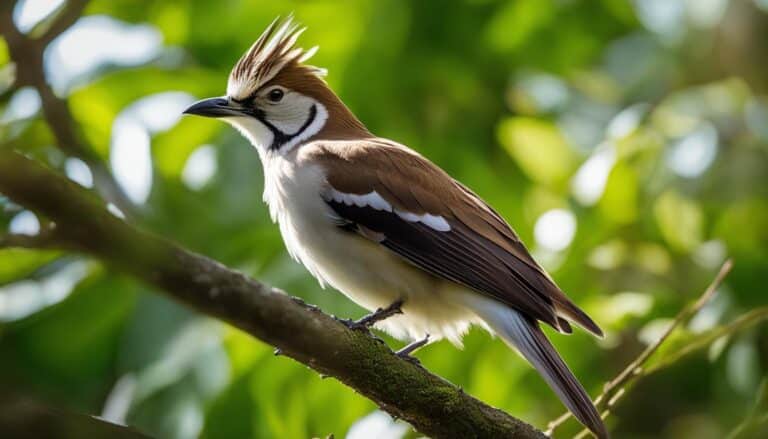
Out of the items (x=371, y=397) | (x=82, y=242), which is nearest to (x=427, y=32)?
(x=371, y=397)

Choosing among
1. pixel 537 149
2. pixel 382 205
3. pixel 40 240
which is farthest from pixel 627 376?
pixel 537 149

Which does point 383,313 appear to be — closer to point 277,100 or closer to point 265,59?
point 277,100

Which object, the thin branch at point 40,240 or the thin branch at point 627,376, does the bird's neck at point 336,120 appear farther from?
the thin branch at point 40,240

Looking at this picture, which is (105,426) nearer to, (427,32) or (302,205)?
(302,205)

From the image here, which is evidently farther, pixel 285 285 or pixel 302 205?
pixel 285 285

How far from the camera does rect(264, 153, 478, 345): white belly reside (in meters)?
4.63

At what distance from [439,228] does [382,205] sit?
0.28 meters

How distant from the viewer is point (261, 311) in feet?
8.60

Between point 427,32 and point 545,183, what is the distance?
1.42 meters

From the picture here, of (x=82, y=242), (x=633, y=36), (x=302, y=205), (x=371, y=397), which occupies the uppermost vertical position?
(x=633, y=36)

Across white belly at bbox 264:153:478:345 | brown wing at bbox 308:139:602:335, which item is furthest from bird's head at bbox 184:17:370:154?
white belly at bbox 264:153:478:345

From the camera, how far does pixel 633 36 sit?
786cm

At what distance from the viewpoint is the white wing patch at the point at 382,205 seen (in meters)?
4.75

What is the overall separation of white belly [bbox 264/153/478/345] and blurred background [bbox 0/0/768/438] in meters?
0.57
